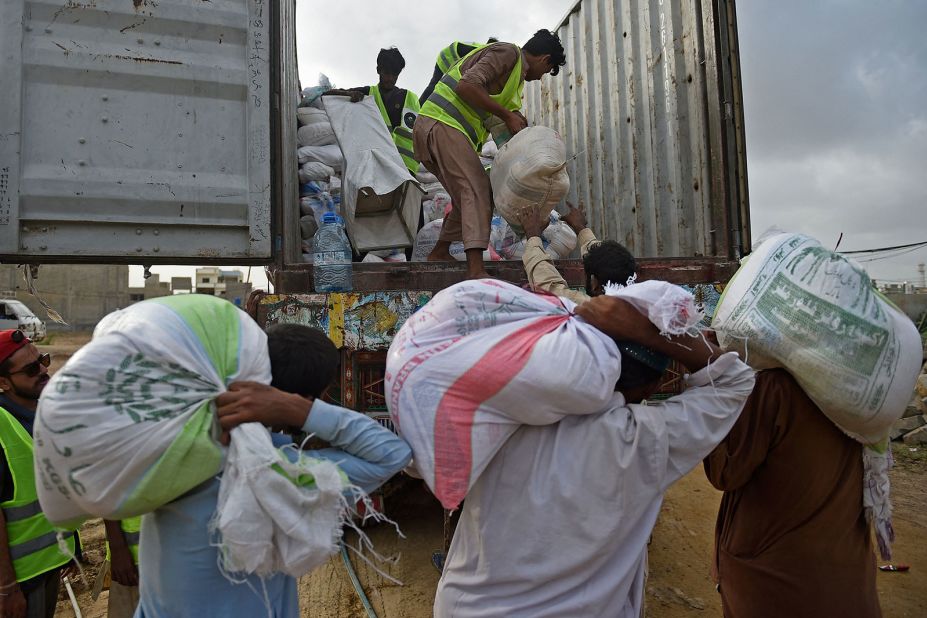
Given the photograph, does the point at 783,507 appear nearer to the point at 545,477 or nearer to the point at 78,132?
the point at 545,477

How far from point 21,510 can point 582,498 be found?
1655mm

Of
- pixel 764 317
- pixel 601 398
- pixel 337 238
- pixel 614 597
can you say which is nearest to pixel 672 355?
pixel 601 398

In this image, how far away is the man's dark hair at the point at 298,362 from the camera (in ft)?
3.44

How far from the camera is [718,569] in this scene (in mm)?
1534

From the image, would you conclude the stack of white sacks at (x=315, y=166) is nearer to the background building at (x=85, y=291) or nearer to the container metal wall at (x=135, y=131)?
the container metal wall at (x=135, y=131)

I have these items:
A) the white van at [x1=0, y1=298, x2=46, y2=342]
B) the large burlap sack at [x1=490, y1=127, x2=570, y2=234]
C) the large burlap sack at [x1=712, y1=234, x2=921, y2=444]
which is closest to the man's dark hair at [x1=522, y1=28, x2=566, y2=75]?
the large burlap sack at [x1=490, y1=127, x2=570, y2=234]

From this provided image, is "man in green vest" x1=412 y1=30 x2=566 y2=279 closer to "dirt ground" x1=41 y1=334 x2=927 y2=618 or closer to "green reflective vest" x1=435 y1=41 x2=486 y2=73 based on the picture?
"green reflective vest" x1=435 y1=41 x2=486 y2=73

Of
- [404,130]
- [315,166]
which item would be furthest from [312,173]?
[404,130]

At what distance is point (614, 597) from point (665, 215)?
8.55ft

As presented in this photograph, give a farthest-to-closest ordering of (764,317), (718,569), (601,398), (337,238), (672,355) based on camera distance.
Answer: (337,238), (718,569), (764,317), (672,355), (601,398)

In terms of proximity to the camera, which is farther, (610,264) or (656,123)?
(656,123)

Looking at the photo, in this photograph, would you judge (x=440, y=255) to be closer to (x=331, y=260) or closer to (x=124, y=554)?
(x=331, y=260)

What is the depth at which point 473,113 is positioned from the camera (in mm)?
2834

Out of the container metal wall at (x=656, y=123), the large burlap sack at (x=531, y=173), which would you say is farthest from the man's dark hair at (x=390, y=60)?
the large burlap sack at (x=531, y=173)
